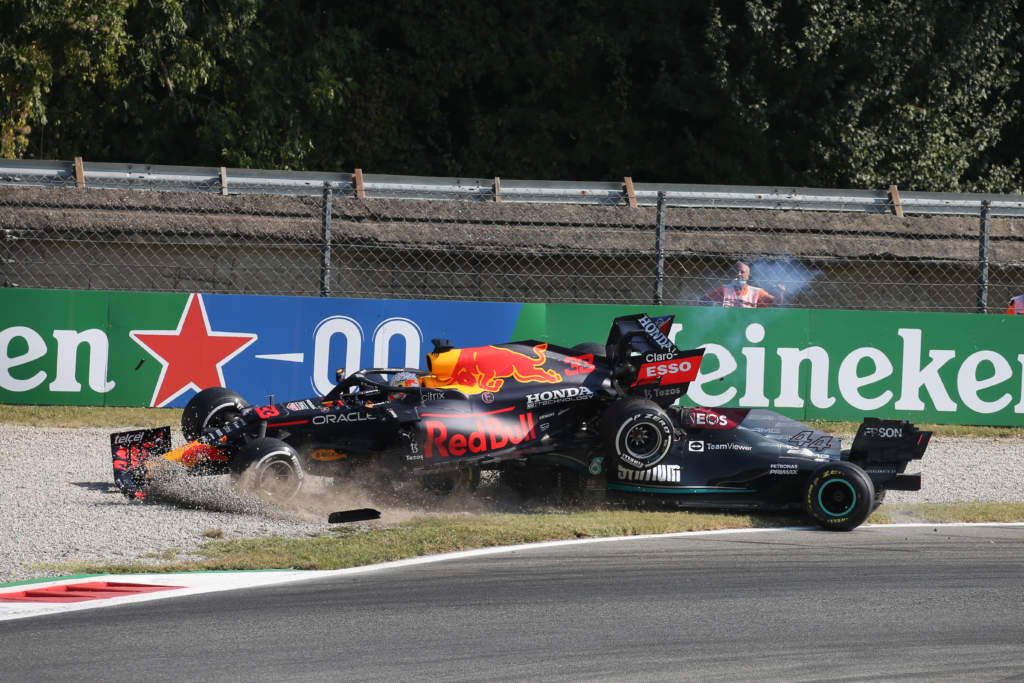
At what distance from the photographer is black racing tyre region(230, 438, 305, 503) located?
953 centimetres

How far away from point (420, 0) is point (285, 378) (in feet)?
53.7

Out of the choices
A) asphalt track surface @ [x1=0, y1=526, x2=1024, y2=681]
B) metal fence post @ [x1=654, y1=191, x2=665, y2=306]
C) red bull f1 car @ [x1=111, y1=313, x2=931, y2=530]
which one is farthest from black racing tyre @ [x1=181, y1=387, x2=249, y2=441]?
metal fence post @ [x1=654, y1=191, x2=665, y2=306]

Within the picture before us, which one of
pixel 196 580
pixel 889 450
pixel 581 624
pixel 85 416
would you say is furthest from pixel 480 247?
pixel 581 624

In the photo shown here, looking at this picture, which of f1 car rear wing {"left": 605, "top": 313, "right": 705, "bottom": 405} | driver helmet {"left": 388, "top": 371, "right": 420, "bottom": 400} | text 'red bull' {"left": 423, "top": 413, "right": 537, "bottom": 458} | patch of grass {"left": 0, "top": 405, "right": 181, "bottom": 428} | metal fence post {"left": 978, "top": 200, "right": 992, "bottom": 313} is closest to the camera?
text 'red bull' {"left": 423, "top": 413, "right": 537, "bottom": 458}

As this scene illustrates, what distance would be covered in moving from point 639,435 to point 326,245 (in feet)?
18.3

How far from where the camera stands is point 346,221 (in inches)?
677

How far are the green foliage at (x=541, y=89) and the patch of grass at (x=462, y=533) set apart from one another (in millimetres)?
14600

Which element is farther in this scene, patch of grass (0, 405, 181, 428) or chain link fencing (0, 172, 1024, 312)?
chain link fencing (0, 172, 1024, 312)

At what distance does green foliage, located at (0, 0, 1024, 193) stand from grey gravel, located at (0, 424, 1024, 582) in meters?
11.2

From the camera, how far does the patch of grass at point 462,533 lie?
8.09 metres

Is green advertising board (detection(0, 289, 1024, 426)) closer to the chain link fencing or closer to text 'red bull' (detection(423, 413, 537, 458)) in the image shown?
the chain link fencing

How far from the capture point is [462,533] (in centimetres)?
895

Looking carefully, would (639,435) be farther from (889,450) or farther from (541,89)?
(541,89)

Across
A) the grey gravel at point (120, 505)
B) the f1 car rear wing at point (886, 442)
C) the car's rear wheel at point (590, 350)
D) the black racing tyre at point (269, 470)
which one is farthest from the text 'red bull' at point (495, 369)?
the f1 car rear wing at point (886, 442)
